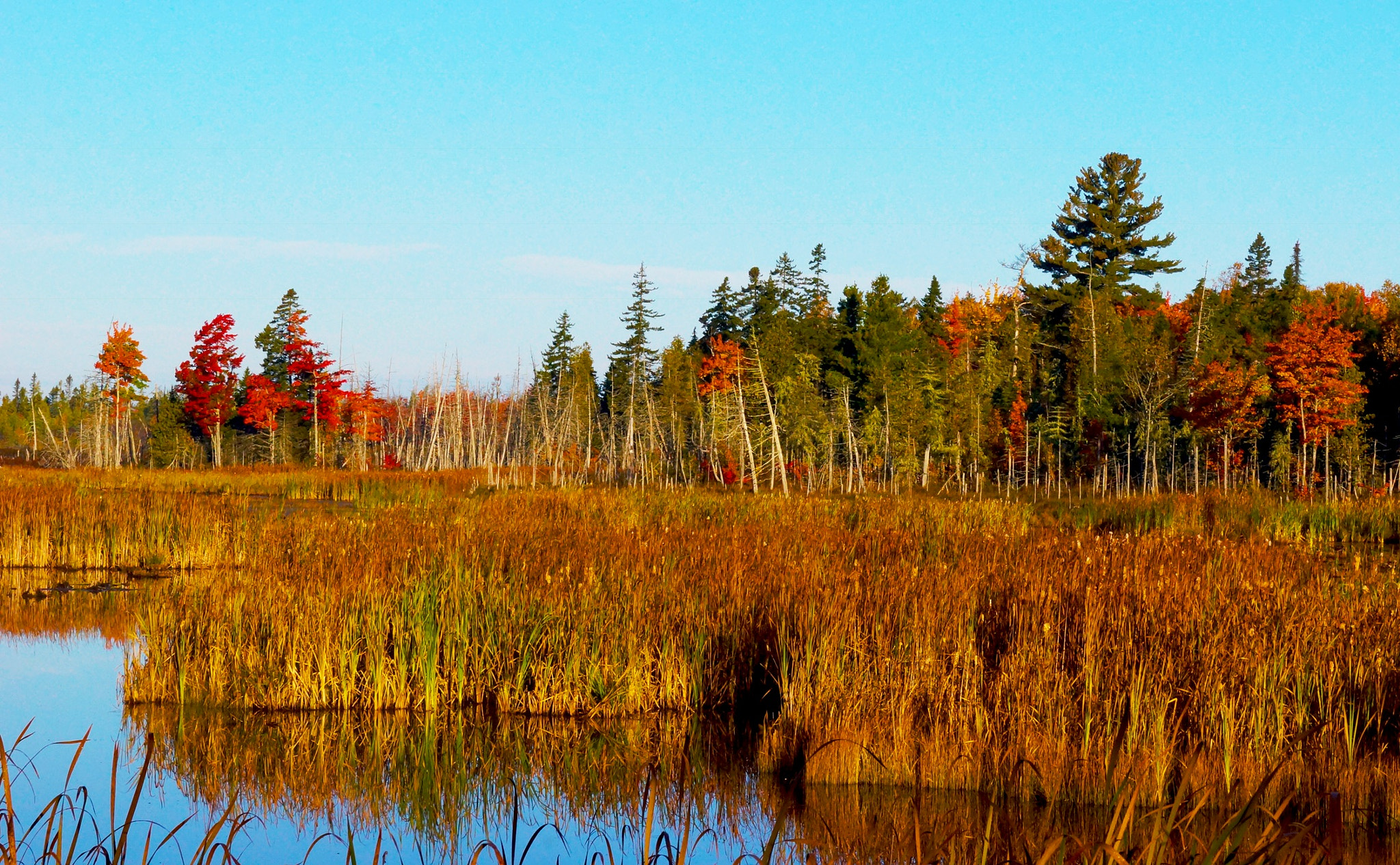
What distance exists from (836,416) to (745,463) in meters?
3.79

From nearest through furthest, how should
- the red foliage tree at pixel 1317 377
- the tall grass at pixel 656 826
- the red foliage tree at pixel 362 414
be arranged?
the tall grass at pixel 656 826 → the red foliage tree at pixel 1317 377 → the red foliage tree at pixel 362 414

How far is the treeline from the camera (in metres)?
32.7

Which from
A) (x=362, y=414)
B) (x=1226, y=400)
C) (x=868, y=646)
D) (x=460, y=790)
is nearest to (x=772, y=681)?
(x=868, y=646)

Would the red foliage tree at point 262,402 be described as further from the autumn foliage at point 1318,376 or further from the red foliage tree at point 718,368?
the autumn foliage at point 1318,376

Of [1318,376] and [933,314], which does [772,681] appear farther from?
[933,314]

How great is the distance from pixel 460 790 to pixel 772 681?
222 centimetres

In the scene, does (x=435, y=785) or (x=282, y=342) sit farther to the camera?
(x=282, y=342)

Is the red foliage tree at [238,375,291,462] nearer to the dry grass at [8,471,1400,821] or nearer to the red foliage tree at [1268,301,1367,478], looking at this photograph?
the dry grass at [8,471,1400,821]

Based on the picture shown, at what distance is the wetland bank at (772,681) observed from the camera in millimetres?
5234

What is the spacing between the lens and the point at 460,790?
5.64 meters

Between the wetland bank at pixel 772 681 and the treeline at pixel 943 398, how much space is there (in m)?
19.1

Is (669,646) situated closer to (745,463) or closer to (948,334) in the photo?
(745,463)

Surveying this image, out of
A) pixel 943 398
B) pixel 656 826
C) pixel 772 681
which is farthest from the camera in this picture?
pixel 943 398

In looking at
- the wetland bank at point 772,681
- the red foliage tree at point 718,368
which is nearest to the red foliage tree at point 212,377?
the red foliage tree at point 718,368
